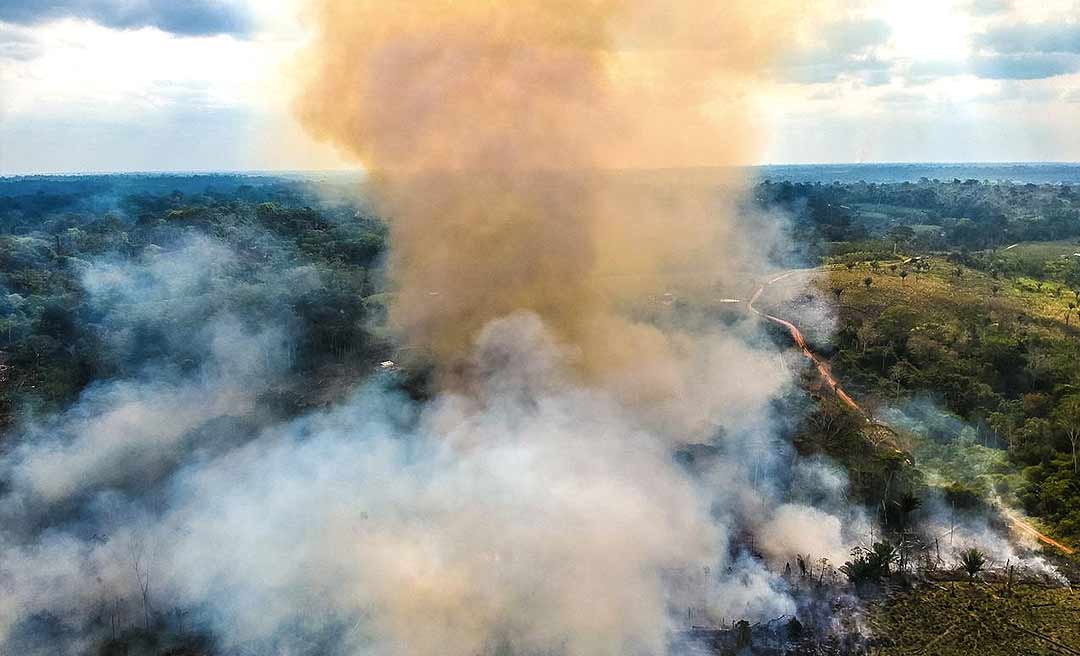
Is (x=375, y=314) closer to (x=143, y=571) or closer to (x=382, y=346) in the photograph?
(x=382, y=346)

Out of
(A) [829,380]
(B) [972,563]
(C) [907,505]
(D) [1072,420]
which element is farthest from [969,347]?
(B) [972,563]

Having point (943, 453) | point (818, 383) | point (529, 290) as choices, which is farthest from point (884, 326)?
point (529, 290)

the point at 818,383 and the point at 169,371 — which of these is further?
the point at 818,383

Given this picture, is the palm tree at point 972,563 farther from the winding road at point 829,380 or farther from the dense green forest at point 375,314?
the dense green forest at point 375,314

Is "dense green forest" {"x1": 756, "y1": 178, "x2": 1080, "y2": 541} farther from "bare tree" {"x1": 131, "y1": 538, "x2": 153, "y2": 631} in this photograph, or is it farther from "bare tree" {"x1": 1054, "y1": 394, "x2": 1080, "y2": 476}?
"bare tree" {"x1": 131, "y1": 538, "x2": 153, "y2": 631}

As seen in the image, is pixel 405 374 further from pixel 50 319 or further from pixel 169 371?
pixel 50 319

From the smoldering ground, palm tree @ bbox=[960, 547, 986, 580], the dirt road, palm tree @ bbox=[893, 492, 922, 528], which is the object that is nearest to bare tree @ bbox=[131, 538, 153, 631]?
the smoldering ground
